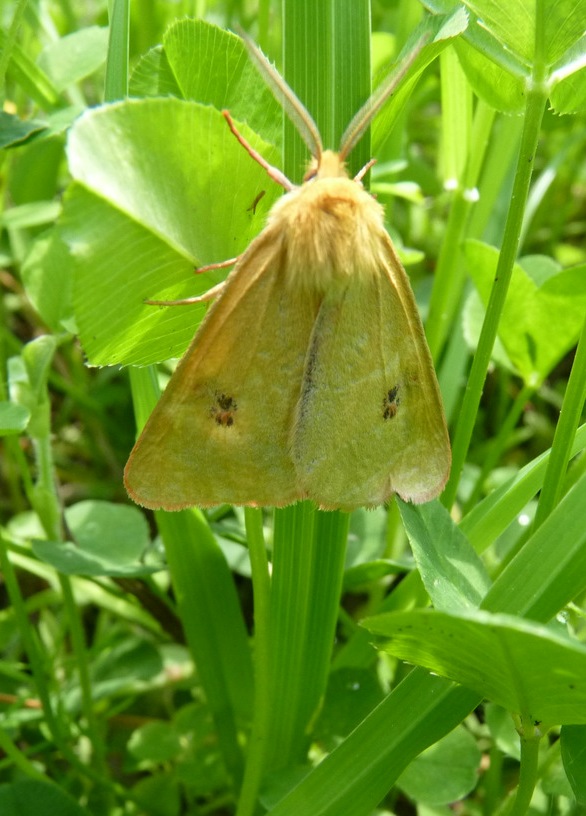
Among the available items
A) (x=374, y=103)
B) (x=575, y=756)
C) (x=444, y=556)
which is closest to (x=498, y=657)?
(x=444, y=556)

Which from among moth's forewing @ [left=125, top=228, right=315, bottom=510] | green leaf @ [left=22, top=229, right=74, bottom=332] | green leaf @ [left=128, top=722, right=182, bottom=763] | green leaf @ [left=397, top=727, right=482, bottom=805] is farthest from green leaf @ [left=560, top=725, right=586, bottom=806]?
green leaf @ [left=22, top=229, right=74, bottom=332]

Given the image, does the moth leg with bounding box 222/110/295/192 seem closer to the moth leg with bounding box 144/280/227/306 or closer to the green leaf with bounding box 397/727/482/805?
the moth leg with bounding box 144/280/227/306

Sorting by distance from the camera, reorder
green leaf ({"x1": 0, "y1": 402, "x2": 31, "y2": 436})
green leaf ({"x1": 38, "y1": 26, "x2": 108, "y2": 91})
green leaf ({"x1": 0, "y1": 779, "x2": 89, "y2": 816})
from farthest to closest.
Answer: green leaf ({"x1": 38, "y1": 26, "x2": 108, "y2": 91}) → green leaf ({"x1": 0, "y1": 779, "x2": 89, "y2": 816}) → green leaf ({"x1": 0, "y1": 402, "x2": 31, "y2": 436})

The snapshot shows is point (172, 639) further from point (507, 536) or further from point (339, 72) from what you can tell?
point (339, 72)

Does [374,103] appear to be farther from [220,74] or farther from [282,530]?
[282,530]

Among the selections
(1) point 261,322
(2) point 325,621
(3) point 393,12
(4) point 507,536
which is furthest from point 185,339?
(3) point 393,12

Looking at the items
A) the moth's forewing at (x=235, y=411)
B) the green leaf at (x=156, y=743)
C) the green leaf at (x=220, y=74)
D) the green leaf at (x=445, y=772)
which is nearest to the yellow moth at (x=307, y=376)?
the moth's forewing at (x=235, y=411)
